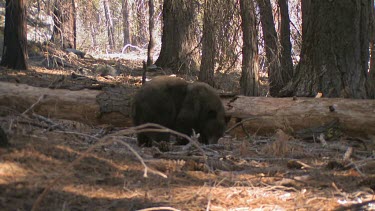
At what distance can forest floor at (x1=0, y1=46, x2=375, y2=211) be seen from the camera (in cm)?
362

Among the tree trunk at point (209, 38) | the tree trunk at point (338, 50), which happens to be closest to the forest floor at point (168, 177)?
the tree trunk at point (338, 50)

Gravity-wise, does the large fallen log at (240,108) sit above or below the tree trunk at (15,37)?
below

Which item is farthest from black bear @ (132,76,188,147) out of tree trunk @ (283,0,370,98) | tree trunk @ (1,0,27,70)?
tree trunk @ (1,0,27,70)

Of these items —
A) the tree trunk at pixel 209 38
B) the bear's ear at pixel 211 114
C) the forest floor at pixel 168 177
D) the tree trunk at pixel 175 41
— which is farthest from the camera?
the tree trunk at pixel 175 41

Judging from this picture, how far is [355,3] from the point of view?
8750 mm

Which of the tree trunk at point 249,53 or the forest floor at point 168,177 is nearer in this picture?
the forest floor at point 168,177

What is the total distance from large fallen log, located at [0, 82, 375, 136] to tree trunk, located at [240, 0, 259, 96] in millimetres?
2093

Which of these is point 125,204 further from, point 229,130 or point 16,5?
point 16,5

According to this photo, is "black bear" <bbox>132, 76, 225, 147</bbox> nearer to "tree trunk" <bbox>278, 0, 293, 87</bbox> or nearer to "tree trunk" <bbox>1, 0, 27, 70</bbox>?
"tree trunk" <bbox>278, 0, 293, 87</bbox>

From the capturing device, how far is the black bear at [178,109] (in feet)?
22.3

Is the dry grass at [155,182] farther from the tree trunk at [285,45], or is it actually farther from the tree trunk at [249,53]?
the tree trunk at [285,45]

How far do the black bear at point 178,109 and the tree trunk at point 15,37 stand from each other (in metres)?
8.10

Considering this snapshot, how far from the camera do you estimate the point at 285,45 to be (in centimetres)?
1315

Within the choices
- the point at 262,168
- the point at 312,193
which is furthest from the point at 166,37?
the point at 312,193
